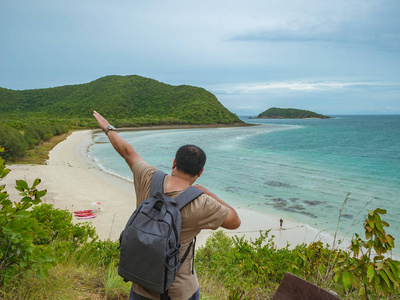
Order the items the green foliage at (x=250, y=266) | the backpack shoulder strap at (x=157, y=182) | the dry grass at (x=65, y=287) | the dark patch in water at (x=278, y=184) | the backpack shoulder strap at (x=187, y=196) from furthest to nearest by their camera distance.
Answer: the dark patch in water at (x=278, y=184) → the green foliage at (x=250, y=266) → the dry grass at (x=65, y=287) → the backpack shoulder strap at (x=157, y=182) → the backpack shoulder strap at (x=187, y=196)

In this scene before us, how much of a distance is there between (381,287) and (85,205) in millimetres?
12867

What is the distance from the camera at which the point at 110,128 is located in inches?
95.9

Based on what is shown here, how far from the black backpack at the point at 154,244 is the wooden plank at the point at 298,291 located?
883 mm

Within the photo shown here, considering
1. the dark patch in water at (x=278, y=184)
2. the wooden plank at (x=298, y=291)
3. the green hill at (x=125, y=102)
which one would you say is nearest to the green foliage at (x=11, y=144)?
the dark patch in water at (x=278, y=184)

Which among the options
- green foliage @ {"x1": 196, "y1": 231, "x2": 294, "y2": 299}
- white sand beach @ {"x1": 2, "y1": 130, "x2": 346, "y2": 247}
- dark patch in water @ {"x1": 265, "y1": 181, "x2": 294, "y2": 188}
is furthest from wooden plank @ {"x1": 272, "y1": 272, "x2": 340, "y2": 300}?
dark patch in water @ {"x1": 265, "y1": 181, "x2": 294, "y2": 188}

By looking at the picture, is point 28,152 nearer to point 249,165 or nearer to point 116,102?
point 249,165

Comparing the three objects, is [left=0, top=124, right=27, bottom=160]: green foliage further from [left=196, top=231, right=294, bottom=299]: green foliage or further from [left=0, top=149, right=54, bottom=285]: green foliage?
[left=0, top=149, right=54, bottom=285]: green foliage

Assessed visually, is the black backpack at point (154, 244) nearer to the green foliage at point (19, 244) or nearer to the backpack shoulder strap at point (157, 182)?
the backpack shoulder strap at point (157, 182)

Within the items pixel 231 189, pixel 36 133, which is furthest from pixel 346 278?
pixel 36 133

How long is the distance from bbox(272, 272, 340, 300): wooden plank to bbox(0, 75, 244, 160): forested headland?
8072 centimetres

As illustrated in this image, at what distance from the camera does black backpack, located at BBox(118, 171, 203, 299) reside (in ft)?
4.98

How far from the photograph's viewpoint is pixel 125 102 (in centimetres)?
10781

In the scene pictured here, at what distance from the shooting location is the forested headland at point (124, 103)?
97188 millimetres

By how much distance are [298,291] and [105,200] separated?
13456 millimetres
